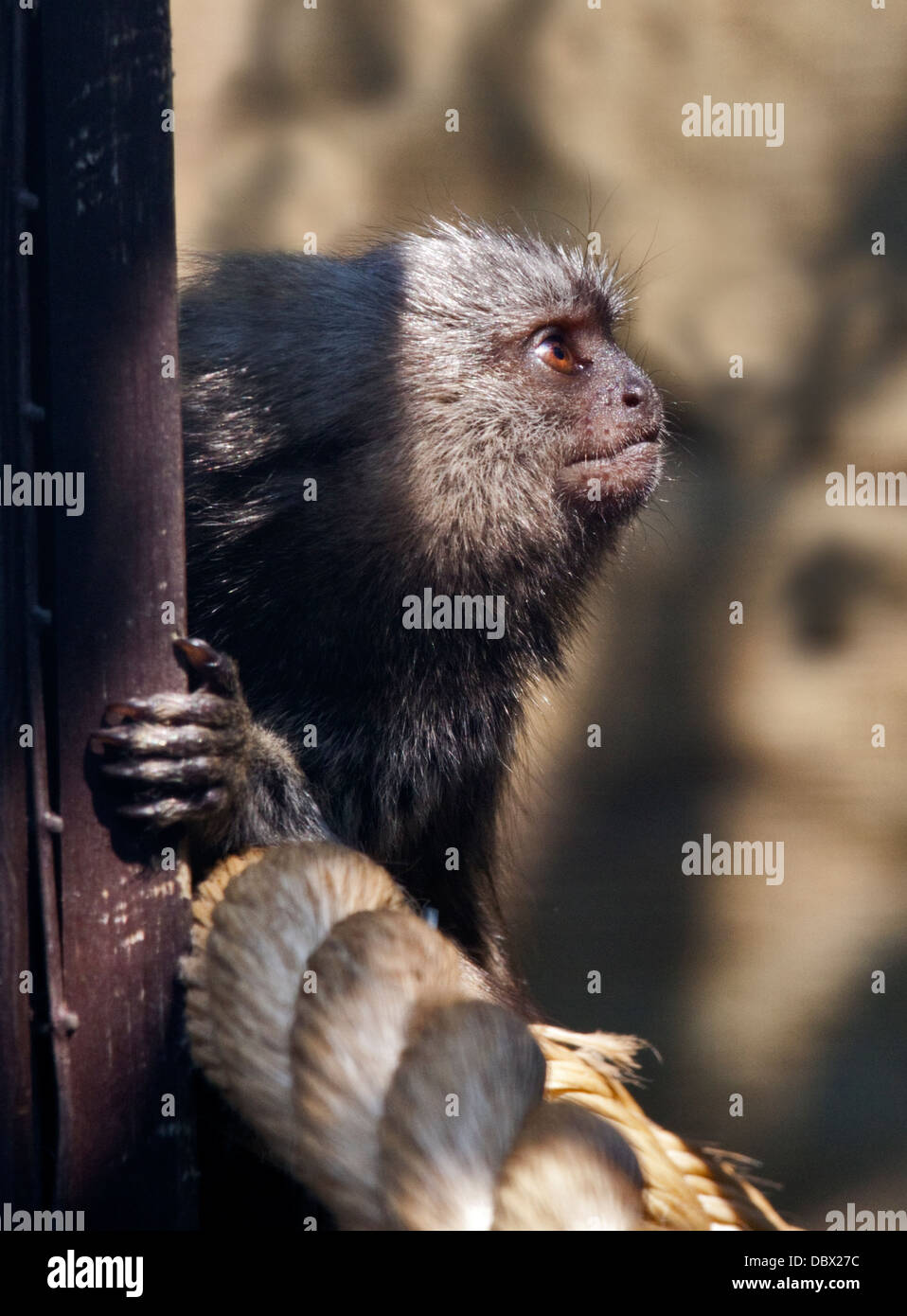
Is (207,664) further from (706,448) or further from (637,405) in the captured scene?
(706,448)

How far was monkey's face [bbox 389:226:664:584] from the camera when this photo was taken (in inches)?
118

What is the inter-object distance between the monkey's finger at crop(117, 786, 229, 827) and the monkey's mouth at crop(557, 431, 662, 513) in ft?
4.79

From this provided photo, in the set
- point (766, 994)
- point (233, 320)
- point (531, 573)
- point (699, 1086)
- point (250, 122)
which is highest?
point (250, 122)

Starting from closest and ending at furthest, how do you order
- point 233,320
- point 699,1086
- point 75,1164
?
point 75,1164
point 233,320
point 699,1086

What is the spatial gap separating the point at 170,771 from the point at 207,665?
0.19m

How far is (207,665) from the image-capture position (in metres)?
1.91

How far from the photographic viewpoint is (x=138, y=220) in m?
1.67

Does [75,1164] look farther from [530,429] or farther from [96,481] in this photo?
[530,429]

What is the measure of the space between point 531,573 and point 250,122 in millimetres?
2346

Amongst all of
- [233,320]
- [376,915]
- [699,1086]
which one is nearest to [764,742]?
[699,1086]

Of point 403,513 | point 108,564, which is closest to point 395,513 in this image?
point 403,513

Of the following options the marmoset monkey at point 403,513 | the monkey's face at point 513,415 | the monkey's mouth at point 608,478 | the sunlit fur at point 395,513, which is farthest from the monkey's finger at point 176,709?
the monkey's mouth at point 608,478

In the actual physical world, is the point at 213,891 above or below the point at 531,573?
below

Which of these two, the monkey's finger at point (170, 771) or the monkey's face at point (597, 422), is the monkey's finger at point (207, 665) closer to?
the monkey's finger at point (170, 771)
